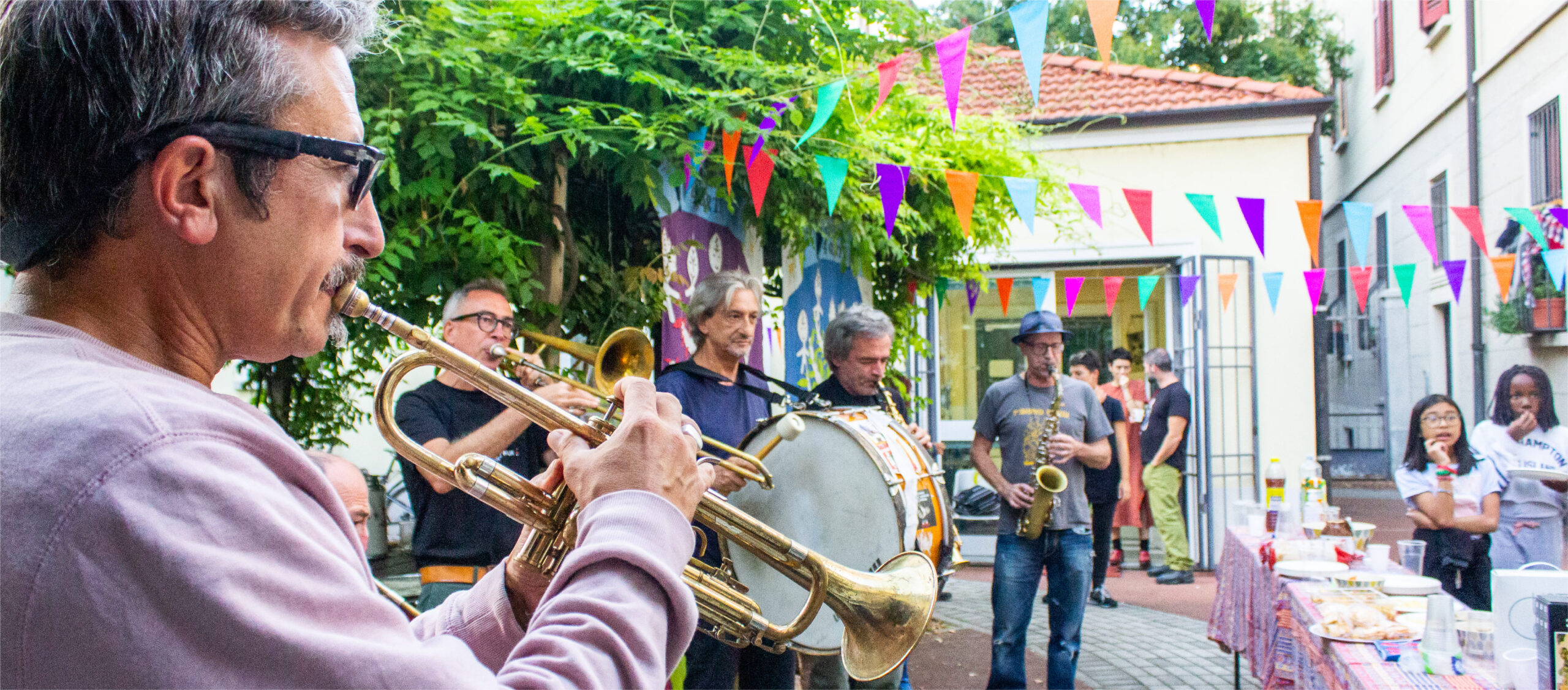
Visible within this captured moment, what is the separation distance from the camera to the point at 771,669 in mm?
3799

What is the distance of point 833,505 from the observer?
11.4ft

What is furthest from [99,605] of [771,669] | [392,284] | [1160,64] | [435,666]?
[1160,64]

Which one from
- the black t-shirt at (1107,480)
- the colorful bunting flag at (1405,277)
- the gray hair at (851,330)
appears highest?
the colorful bunting flag at (1405,277)

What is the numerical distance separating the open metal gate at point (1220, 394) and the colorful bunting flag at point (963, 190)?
4.67 meters

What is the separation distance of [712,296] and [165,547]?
3.30 metres

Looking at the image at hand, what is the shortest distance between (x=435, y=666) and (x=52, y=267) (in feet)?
1.60

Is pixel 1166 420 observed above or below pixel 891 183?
below

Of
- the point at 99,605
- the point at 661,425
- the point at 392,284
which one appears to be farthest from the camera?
the point at 392,284

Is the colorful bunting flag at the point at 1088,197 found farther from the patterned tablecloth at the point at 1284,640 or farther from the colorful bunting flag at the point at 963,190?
the patterned tablecloth at the point at 1284,640

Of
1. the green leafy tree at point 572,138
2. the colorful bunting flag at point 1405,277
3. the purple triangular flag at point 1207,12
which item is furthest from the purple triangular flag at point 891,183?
the colorful bunting flag at point 1405,277

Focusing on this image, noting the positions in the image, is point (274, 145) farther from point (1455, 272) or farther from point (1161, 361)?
point (1161, 361)

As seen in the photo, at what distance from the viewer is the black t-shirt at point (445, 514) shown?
321 centimetres

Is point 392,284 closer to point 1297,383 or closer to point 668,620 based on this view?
point 668,620

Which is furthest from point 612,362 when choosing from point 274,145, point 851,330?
point 274,145
